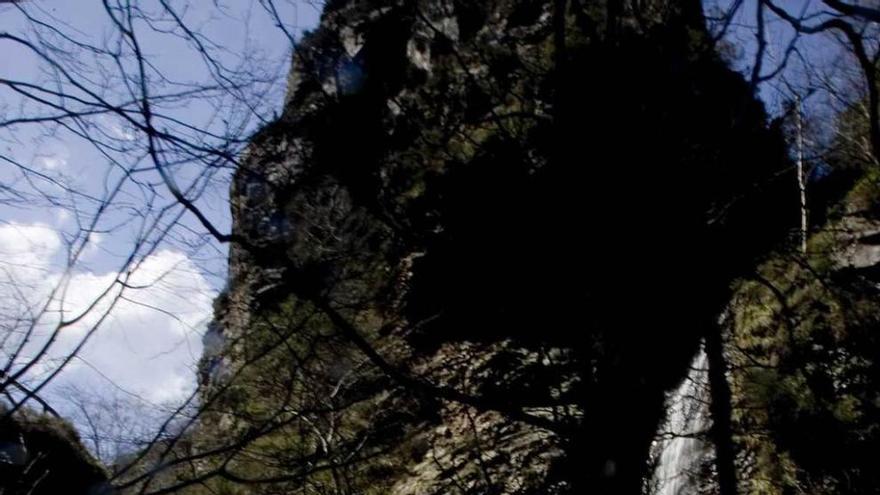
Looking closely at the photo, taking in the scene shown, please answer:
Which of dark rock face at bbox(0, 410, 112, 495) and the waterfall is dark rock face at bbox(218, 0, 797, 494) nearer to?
the waterfall

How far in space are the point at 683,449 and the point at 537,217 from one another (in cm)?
406

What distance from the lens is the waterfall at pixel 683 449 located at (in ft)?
23.9

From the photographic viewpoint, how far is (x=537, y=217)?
523 cm

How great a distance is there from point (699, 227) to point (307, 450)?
5691mm

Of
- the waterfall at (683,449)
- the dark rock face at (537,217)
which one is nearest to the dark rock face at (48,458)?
the dark rock face at (537,217)

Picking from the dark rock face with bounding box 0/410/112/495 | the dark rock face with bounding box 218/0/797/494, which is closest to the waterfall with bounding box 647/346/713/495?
the dark rock face with bounding box 218/0/797/494

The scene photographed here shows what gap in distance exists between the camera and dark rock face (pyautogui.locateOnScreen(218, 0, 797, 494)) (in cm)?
293

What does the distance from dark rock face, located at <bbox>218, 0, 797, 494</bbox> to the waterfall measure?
3.83ft

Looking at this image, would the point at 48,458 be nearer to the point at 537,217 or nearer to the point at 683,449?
the point at 537,217

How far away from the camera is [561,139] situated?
364 cm

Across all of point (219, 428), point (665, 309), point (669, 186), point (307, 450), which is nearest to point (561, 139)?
point (669, 186)

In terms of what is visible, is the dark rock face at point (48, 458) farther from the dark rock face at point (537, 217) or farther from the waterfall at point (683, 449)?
the waterfall at point (683, 449)

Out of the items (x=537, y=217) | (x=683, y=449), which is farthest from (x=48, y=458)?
(x=683, y=449)

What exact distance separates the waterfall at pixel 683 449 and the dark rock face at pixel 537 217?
1.17 metres
